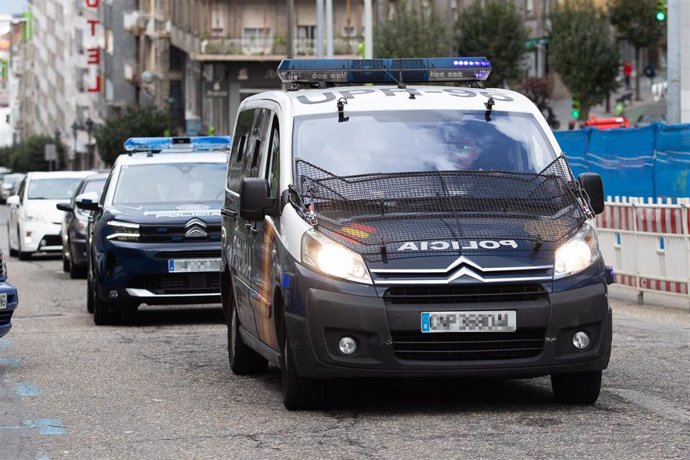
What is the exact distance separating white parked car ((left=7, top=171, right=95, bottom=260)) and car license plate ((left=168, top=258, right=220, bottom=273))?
629 inches

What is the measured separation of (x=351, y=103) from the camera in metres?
10.9

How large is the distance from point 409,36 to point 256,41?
282 inches

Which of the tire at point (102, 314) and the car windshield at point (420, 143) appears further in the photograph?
the tire at point (102, 314)

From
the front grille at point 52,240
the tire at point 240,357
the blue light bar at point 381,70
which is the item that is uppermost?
the blue light bar at point 381,70

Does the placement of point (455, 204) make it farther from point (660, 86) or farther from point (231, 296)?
point (660, 86)

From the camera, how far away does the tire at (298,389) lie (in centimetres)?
982

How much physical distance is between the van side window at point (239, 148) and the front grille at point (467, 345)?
297cm

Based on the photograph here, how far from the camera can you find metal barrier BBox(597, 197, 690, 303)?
62.8 feet

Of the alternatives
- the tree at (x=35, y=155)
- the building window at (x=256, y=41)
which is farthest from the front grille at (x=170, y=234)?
the tree at (x=35, y=155)

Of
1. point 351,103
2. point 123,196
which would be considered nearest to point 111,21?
point 123,196

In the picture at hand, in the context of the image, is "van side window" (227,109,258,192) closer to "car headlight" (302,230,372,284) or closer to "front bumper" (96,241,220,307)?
"car headlight" (302,230,372,284)

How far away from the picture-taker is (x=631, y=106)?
266 feet

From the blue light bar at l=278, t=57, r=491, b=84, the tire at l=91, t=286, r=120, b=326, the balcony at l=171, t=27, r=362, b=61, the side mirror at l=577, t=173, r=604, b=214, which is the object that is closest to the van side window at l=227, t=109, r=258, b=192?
the blue light bar at l=278, t=57, r=491, b=84

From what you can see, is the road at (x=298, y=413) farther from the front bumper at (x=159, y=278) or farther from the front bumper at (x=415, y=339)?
the front bumper at (x=159, y=278)
